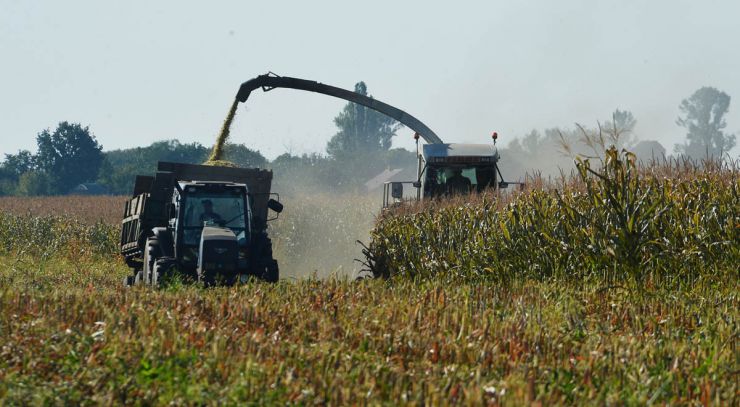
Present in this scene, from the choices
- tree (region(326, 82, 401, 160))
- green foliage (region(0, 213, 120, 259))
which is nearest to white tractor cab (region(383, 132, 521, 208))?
green foliage (region(0, 213, 120, 259))

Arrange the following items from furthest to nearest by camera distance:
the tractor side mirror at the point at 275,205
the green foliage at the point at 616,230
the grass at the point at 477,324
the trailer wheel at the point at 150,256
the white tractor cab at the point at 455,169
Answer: the white tractor cab at the point at 455,169 < the tractor side mirror at the point at 275,205 < the trailer wheel at the point at 150,256 < the green foliage at the point at 616,230 < the grass at the point at 477,324

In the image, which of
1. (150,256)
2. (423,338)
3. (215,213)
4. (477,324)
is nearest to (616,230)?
(477,324)

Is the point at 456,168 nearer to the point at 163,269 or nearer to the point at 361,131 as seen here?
the point at 163,269

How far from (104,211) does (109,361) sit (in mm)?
35195

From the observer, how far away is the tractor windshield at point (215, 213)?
15594 millimetres

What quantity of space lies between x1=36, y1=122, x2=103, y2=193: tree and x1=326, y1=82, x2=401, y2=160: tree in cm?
3926

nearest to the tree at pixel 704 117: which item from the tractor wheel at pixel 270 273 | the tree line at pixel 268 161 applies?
the tree line at pixel 268 161

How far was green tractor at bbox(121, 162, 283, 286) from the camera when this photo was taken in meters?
14.6

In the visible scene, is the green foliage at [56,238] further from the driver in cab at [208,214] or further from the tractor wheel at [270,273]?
the tractor wheel at [270,273]

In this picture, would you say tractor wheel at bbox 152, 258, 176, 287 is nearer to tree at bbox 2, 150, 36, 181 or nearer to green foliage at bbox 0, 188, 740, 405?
green foliage at bbox 0, 188, 740, 405

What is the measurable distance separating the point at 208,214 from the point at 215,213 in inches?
4.5

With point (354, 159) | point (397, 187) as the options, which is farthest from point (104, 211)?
point (354, 159)

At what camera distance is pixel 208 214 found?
51.6ft

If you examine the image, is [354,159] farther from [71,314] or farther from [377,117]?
[71,314]
